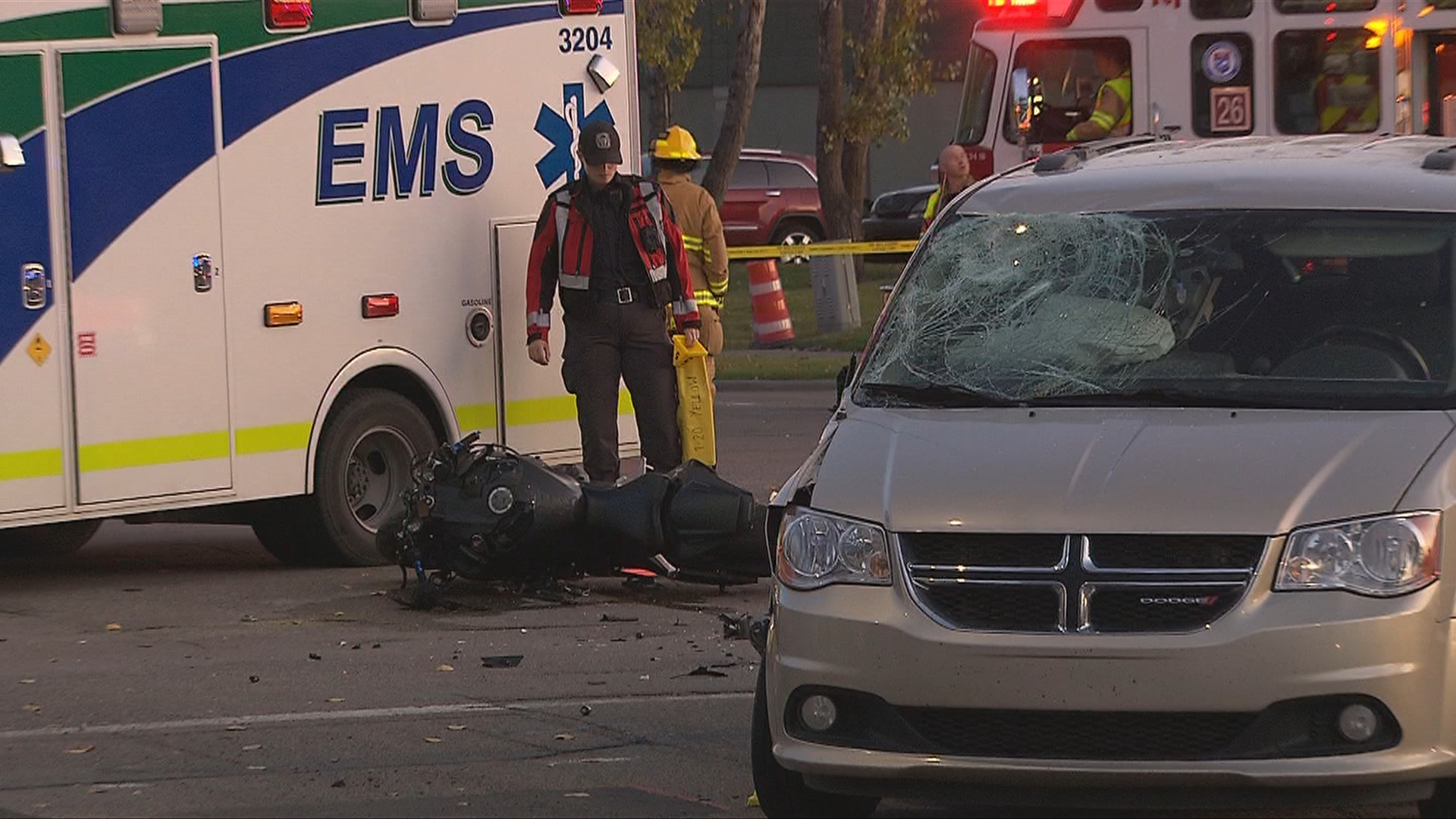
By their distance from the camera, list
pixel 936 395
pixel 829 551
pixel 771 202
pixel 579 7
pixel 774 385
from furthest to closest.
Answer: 1. pixel 771 202
2. pixel 774 385
3. pixel 579 7
4. pixel 936 395
5. pixel 829 551

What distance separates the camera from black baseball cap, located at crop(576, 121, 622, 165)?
36.8 feet

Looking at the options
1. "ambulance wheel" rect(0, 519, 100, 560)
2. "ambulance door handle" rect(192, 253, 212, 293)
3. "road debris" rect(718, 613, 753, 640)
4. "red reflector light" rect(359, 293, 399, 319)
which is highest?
"ambulance door handle" rect(192, 253, 212, 293)

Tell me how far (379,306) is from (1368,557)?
6529 mm

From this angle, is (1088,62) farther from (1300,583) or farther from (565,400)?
(1300,583)

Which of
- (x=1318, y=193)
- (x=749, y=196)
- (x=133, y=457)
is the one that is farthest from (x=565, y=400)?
(x=749, y=196)

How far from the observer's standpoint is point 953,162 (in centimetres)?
1460

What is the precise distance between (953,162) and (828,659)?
9195 mm

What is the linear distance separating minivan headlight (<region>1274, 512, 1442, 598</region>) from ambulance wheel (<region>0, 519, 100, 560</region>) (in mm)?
7539

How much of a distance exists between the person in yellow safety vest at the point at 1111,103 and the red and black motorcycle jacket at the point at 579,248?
7417 millimetres

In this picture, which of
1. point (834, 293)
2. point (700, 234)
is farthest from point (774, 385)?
point (700, 234)

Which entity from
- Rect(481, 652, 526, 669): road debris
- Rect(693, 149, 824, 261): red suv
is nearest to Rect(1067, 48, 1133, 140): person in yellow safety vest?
Rect(481, 652, 526, 669): road debris

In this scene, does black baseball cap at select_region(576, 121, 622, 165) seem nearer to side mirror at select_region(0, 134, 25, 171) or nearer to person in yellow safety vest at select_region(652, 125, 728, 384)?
person in yellow safety vest at select_region(652, 125, 728, 384)

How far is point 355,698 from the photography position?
27.0 feet

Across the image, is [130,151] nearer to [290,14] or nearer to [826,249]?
[290,14]
